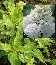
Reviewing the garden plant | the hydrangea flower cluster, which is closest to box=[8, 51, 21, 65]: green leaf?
the garden plant

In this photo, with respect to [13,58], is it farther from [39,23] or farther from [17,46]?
[39,23]

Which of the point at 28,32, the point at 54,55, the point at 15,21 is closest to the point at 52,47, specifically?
the point at 54,55

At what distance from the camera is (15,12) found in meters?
1.92

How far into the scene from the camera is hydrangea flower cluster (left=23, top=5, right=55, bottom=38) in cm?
160

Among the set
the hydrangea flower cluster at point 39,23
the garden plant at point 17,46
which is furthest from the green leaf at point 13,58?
the hydrangea flower cluster at point 39,23

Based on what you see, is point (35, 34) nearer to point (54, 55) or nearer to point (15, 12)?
point (15, 12)

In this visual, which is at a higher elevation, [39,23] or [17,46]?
[39,23]

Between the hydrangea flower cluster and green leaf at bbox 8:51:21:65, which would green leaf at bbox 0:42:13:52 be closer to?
green leaf at bbox 8:51:21:65

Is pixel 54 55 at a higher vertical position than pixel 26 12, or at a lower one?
lower

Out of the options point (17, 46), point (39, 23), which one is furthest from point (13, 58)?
point (39, 23)

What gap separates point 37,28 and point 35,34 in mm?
53

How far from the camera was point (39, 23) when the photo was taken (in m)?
1.64

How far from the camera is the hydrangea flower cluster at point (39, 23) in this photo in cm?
160

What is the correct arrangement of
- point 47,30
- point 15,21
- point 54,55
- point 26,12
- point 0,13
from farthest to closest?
1. point 54,55
2. point 0,13
3. point 15,21
4. point 47,30
5. point 26,12
